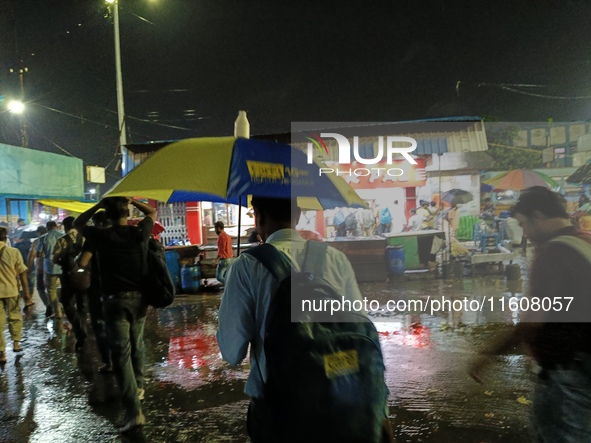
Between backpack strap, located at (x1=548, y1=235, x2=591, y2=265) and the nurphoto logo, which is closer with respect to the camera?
backpack strap, located at (x1=548, y1=235, x2=591, y2=265)

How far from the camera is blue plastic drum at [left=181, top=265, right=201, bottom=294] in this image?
36.6ft

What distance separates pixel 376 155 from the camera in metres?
13.2

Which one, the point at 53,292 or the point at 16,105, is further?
the point at 16,105

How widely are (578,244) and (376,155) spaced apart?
36.4ft

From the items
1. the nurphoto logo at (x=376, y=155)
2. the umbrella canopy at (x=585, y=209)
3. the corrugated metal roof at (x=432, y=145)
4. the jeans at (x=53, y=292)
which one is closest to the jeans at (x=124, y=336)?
the jeans at (x=53, y=292)

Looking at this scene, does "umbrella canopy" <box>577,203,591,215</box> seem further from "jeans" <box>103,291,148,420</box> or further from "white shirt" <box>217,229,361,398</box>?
"white shirt" <box>217,229,361,398</box>

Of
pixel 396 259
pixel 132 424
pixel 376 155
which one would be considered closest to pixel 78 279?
pixel 132 424

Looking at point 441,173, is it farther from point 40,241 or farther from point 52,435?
point 52,435

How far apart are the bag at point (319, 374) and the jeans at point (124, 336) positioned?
275cm

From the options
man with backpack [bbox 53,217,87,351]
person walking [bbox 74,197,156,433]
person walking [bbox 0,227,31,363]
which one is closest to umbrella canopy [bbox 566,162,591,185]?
person walking [bbox 74,197,156,433]

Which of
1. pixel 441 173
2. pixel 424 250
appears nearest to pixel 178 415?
pixel 424 250

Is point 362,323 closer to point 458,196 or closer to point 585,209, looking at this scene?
point 458,196

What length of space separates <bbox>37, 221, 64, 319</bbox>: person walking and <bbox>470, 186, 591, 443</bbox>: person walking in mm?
7968

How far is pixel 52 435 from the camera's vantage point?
407 centimetres
